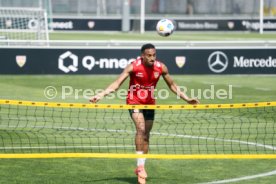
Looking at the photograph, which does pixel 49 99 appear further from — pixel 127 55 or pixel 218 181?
pixel 218 181

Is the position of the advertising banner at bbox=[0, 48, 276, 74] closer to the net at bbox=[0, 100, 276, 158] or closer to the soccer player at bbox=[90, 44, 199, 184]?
the net at bbox=[0, 100, 276, 158]

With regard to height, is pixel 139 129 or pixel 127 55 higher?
pixel 139 129

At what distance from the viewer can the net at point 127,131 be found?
658 inches

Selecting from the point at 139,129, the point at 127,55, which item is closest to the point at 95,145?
the point at 139,129

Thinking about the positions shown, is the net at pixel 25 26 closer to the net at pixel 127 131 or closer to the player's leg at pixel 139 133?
the net at pixel 127 131

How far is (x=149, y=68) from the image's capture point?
13.7 m

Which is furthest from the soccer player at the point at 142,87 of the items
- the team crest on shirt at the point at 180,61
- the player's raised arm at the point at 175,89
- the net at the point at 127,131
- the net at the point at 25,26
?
the net at the point at 25,26

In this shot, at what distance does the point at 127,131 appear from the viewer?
19.2 m

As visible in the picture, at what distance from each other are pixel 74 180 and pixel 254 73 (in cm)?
1996

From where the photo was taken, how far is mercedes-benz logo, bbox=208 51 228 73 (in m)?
31.7

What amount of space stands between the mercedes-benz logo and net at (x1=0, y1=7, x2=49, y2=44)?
10.4 meters

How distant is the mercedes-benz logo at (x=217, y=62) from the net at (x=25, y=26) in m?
10.4

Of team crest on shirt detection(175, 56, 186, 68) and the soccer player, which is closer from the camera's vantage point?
the soccer player

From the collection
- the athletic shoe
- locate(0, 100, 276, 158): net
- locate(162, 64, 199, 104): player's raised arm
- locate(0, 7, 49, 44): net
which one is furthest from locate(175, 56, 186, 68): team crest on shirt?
the athletic shoe
